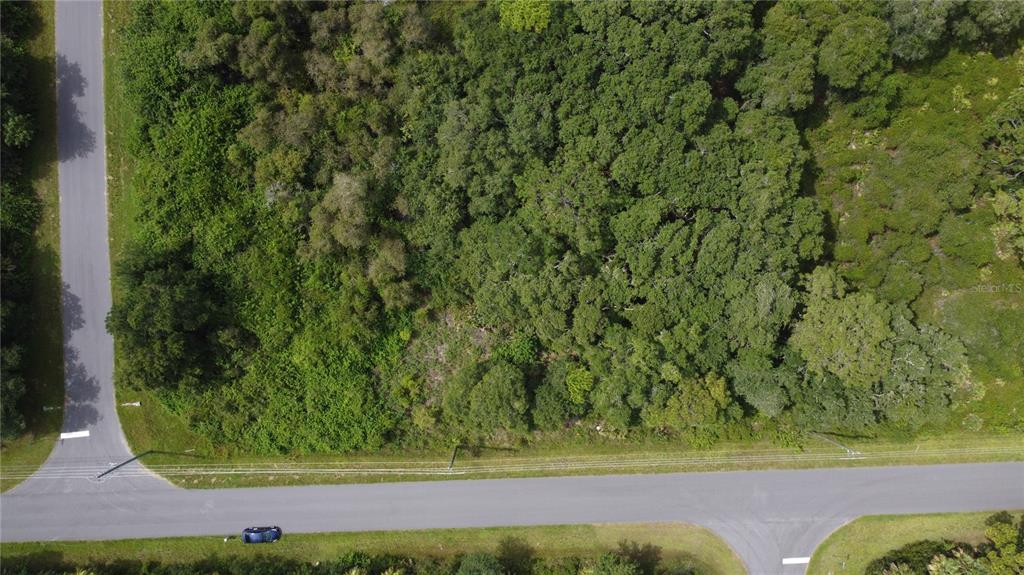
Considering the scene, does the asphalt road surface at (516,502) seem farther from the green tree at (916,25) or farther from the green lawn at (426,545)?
the green tree at (916,25)

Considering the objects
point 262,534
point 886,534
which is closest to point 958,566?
point 886,534

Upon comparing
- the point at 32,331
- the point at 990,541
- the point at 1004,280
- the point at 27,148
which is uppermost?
the point at 27,148

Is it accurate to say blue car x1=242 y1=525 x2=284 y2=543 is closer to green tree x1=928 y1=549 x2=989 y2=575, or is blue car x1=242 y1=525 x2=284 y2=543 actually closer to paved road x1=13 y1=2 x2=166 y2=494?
paved road x1=13 y1=2 x2=166 y2=494

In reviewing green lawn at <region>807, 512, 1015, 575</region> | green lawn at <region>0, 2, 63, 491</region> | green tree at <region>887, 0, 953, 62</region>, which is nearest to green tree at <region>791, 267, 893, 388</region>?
green lawn at <region>807, 512, 1015, 575</region>

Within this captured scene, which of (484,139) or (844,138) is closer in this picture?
(484,139)

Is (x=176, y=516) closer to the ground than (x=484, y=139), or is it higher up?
closer to the ground

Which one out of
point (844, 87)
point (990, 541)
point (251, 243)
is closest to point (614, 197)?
point (844, 87)

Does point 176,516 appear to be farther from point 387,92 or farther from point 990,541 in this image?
point 990,541
